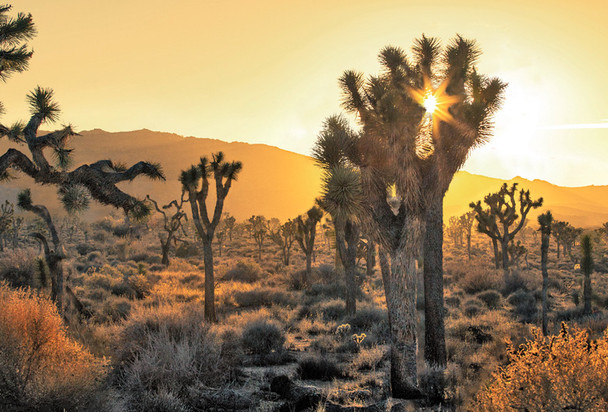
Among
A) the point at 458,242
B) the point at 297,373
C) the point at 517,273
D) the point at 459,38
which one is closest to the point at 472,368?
the point at 297,373

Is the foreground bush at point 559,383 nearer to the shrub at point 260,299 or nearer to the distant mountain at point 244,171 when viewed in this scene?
the shrub at point 260,299

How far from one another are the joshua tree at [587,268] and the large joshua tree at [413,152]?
1239 centimetres

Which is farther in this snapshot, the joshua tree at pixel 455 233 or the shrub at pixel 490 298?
the joshua tree at pixel 455 233

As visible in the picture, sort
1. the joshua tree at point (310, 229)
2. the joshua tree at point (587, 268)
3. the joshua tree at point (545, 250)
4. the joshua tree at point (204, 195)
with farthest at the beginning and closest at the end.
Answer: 1. the joshua tree at point (310, 229)
2. the joshua tree at point (587, 268)
3. the joshua tree at point (204, 195)
4. the joshua tree at point (545, 250)

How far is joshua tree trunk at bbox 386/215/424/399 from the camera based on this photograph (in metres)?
8.35

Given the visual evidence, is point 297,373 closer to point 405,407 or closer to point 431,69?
point 405,407

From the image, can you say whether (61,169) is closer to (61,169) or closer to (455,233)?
(61,169)

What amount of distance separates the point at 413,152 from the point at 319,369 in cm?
577

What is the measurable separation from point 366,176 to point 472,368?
5.38 metres

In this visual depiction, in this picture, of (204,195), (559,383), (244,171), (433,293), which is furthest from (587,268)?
(244,171)

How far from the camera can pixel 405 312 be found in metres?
8.60

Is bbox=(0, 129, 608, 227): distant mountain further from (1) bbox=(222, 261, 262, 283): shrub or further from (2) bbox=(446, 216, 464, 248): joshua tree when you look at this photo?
(1) bbox=(222, 261, 262, 283): shrub

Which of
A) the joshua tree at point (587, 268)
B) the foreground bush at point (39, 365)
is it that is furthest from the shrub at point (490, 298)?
the foreground bush at point (39, 365)

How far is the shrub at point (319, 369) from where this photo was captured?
10.2 meters
